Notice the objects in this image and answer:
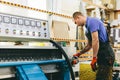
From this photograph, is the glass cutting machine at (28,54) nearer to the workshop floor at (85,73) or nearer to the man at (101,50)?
the man at (101,50)

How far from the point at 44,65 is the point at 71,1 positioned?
259 centimetres

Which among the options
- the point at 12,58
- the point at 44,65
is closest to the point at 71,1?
the point at 44,65

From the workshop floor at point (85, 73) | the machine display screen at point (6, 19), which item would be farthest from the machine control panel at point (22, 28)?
the workshop floor at point (85, 73)

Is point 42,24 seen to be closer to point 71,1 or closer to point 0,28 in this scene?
point 0,28

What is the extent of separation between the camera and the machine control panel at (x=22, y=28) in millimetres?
2490

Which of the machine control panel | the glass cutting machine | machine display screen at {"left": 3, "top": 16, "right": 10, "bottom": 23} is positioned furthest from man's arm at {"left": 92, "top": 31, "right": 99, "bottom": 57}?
machine display screen at {"left": 3, "top": 16, "right": 10, "bottom": 23}

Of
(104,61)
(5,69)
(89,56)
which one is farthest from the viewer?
(89,56)

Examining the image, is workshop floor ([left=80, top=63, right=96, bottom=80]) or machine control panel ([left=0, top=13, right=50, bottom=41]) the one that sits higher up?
machine control panel ([left=0, top=13, right=50, bottom=41])

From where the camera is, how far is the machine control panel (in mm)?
2490

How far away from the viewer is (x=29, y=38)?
2.79 meters

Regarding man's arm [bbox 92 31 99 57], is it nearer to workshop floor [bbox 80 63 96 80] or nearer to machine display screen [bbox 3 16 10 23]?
workshop floor [bbox 80 63 96 80]

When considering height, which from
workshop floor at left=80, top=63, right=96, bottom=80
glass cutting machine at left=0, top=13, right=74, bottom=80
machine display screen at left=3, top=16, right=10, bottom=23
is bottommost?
workshop floor at left=80, top=63, right=96, bottom=80

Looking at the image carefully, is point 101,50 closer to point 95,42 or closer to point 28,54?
point 95,42

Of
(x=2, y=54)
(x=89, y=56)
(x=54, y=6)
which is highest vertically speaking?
(x=54, y=6)
